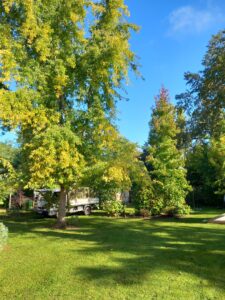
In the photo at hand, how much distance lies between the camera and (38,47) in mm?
13844

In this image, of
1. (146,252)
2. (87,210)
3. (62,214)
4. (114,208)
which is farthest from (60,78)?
(87,210)

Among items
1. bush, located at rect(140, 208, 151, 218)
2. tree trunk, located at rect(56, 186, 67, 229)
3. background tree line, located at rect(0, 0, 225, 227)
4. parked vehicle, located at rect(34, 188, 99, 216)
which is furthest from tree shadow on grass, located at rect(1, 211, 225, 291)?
bush, located at rect(140, 208, 151, 218)

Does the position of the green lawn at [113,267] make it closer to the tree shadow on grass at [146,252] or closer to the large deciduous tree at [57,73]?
the tree shadow on grass at [146,252]

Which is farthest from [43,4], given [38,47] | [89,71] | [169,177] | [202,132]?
[169,177]

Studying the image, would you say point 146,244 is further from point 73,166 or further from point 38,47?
point 38,47

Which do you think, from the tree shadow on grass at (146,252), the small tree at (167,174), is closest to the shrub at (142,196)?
the small tree at (167,174)

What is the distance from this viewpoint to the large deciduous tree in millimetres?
13664

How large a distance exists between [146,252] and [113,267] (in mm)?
2141

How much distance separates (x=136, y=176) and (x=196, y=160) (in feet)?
45.7

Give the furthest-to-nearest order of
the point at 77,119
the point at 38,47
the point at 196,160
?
the point at 196,160, the point at 77,119, the point at 38,47

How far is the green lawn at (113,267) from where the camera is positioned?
6520mm

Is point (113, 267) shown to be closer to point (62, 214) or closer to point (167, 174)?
point (62, 214)

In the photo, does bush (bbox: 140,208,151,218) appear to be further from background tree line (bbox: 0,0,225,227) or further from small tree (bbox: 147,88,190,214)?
background tree line (bbox: 0,0,225,227)

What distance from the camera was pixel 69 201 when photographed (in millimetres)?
21250
